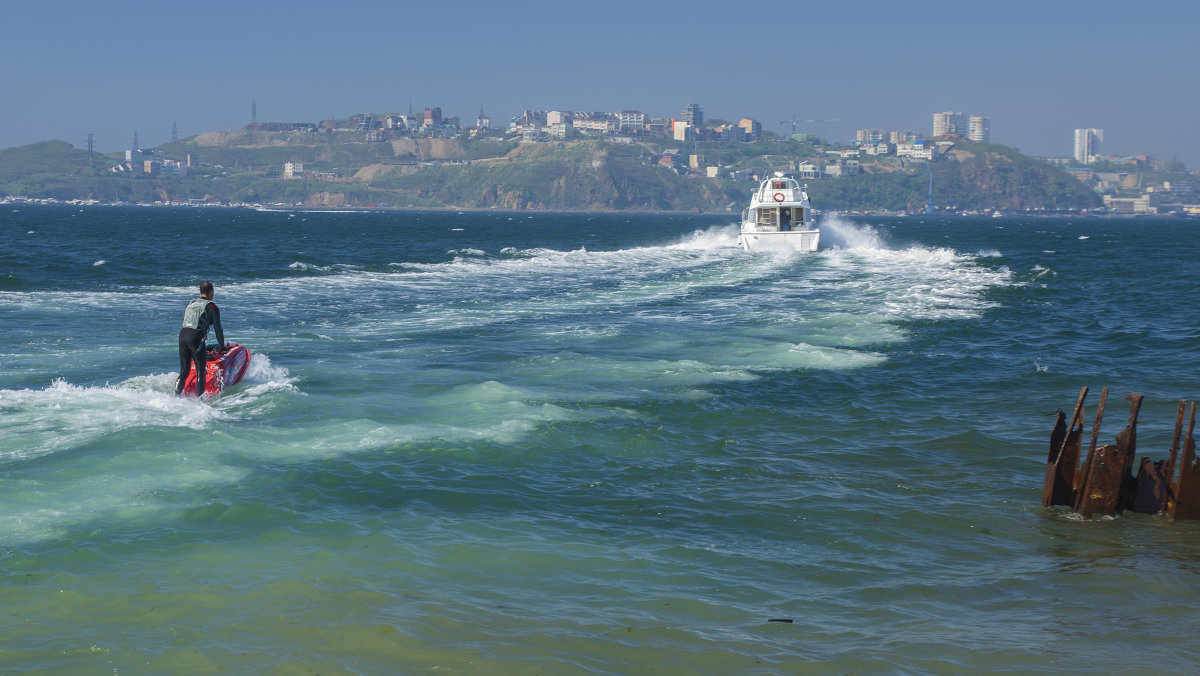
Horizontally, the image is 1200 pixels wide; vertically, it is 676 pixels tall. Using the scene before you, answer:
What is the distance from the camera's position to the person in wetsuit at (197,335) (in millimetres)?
14781

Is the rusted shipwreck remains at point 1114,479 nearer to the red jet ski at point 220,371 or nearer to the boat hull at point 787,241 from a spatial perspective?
the red jet ski at point 220,371

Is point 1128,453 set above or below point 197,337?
below

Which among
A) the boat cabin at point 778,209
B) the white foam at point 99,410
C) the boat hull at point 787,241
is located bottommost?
the white foam at point 99,410

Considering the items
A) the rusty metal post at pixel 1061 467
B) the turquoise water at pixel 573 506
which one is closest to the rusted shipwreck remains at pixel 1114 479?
the rusty metal post at pixel 1061 467

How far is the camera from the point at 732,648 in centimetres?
732

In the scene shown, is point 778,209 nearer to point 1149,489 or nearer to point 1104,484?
point 1149,489

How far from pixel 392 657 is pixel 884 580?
445 centimetres

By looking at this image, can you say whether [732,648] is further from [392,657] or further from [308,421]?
[308,421]

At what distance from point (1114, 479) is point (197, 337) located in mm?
12402

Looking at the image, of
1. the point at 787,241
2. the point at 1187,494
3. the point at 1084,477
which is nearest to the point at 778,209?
the point at 787,241

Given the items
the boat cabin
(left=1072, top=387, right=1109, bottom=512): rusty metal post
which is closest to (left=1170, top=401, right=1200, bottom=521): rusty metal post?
(left=1072, top=387, right=1109, bottom=512): rusty metal post

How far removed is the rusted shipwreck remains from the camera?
1058 cm

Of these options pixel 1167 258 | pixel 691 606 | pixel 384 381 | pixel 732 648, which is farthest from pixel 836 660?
pixel 1167 258

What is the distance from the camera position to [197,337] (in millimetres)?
14820
